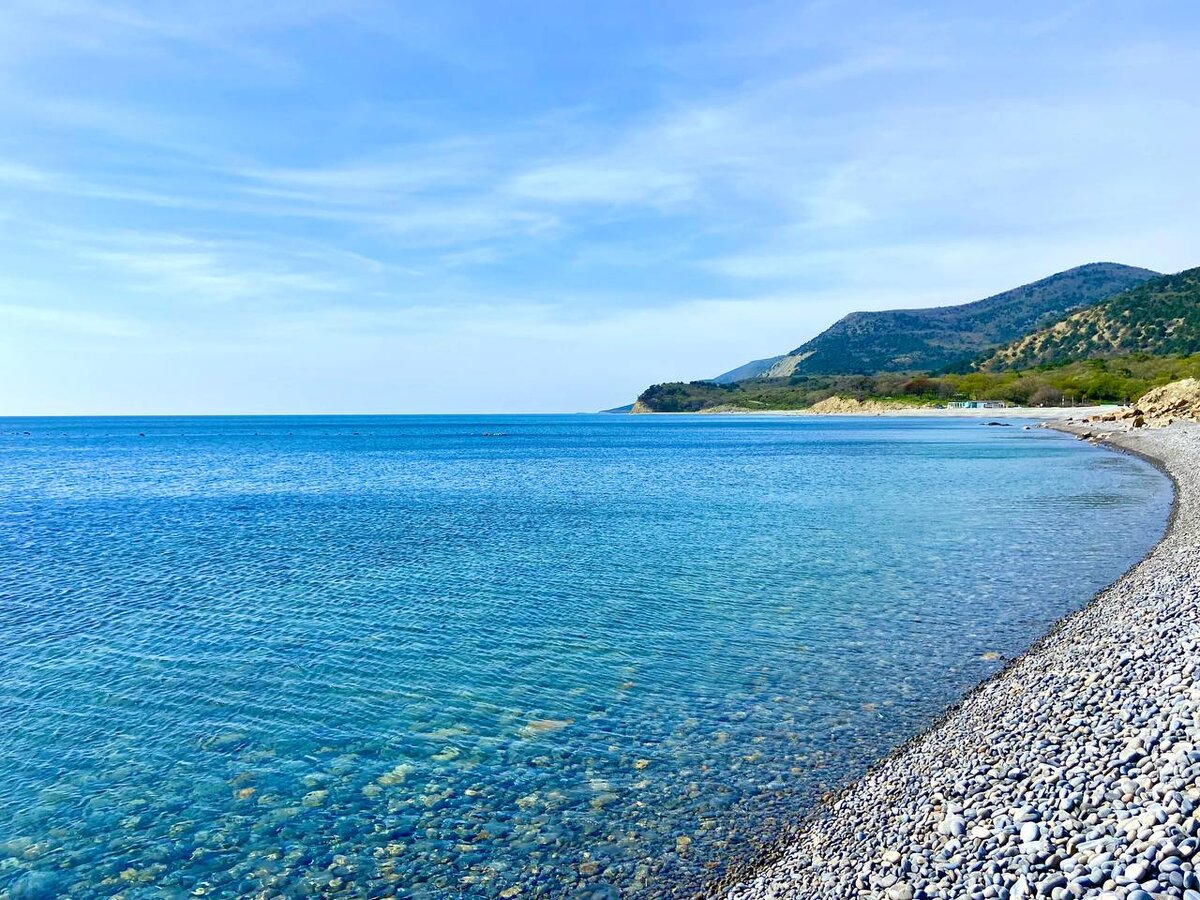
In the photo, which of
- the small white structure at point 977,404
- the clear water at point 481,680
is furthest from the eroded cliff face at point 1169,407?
the small white structure at point 977,404

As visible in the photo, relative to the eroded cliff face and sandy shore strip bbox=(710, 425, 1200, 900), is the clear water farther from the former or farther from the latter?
the eroded cliff face

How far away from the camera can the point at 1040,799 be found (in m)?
8.16

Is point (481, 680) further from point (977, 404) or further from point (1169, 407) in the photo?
point (977, 404)

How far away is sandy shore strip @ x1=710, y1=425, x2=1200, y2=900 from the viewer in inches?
264

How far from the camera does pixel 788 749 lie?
11.6 metres

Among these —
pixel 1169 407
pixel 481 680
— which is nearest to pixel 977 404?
pixel 1169 407

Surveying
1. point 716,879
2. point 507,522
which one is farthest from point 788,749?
point 507,522

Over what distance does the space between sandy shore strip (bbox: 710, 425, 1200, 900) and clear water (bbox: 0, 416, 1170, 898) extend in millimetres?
909

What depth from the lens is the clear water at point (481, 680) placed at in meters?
9.29

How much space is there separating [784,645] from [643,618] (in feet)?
12.1

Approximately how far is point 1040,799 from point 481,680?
937cm

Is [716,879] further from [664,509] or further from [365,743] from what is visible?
[664,509]

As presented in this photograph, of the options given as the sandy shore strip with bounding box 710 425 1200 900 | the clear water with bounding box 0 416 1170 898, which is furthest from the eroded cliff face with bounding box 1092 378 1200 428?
the sandy shore strip with bounding box 710 425 1200 900

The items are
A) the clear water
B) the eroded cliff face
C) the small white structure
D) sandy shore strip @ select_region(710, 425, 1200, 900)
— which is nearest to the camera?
sandy shore strip @ select_region(710, 425, 1200, 900)
